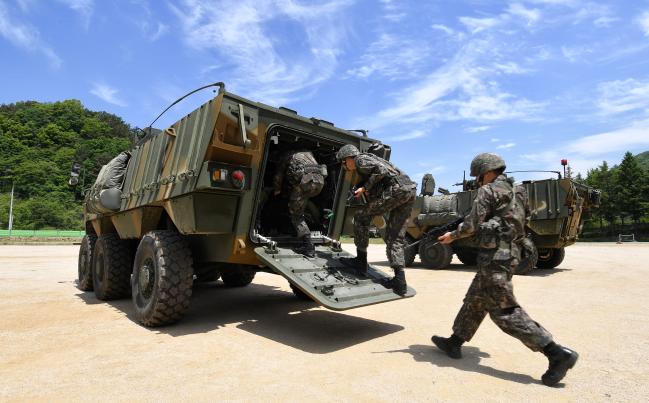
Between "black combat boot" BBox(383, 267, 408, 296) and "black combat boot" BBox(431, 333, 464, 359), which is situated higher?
"black combat boot" BBox(383, 267, 408, 296)

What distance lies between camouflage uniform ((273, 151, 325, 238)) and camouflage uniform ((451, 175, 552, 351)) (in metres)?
1.99

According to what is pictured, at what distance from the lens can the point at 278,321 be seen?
16.0ft

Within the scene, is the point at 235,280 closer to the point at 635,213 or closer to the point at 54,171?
the point at 635,213

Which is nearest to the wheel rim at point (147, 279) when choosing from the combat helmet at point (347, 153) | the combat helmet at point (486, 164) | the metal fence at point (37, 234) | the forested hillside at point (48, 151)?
the combat helmet at point (347, 153)

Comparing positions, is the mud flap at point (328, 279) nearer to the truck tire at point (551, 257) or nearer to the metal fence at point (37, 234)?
the truck tire at point (551, 257)

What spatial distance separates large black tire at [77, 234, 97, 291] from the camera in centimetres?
711

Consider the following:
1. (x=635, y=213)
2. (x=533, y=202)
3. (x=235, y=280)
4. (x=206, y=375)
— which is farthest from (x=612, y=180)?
(x=206, y=375)

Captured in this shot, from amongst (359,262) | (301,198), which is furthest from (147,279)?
(359,262)

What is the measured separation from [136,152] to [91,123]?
7882cm

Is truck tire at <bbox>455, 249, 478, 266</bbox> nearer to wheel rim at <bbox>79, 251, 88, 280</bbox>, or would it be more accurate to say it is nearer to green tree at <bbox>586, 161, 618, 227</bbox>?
wheel rim at <bbox>79, 251, 88, 280</bbox>

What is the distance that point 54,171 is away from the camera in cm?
5769

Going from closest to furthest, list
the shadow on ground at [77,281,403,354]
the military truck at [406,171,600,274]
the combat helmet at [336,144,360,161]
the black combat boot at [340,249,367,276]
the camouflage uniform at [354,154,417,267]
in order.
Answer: the shadow on ground at [77,281,403,354], the camouflage uniform at [354,154,417,267], the combat helmet at [336,144,360,161], the black combat boot at [340,249,367,276], the military truck at [406,171,600,274]

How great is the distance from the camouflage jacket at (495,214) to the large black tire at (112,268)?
16.6 ft

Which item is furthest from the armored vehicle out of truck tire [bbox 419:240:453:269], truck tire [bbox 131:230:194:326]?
truck tire [bbox 419:240:453:269]
